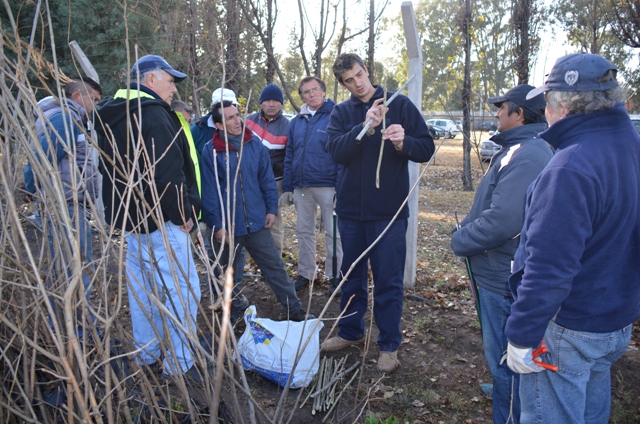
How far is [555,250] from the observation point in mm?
1686

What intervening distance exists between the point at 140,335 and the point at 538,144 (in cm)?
264

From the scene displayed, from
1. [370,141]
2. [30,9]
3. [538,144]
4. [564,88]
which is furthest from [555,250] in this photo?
[30,9]

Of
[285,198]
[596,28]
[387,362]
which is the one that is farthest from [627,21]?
[387,362]

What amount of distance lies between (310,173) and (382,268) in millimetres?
1808

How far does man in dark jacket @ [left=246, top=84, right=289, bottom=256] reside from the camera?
520cm

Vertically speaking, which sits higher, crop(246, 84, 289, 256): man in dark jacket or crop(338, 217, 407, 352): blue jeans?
crop(246, 84, 289, 256): man in dark jacket

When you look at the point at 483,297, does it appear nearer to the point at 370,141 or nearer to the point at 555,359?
the point at 555,359

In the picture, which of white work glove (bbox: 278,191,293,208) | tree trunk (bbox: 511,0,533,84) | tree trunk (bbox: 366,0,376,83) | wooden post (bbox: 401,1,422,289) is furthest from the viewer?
tree trunk (bbox: 511,0,533,84)

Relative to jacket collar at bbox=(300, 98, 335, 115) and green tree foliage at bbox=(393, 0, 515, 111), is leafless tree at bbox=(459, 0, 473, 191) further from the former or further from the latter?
jacket collar at bbox=(300, 98, 335, 115)

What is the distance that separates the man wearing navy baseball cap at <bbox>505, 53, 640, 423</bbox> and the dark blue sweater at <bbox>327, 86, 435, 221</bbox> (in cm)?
146

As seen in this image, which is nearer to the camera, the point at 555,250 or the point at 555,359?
the point at 555,250

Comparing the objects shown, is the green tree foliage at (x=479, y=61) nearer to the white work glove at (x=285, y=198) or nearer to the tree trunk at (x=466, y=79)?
the tree trunk at (x=466, y=79)

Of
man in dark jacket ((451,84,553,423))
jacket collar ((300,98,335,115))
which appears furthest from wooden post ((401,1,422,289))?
man in dark jacket ((451,84,553,423))

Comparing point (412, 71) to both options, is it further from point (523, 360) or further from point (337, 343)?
point (523, 360)
